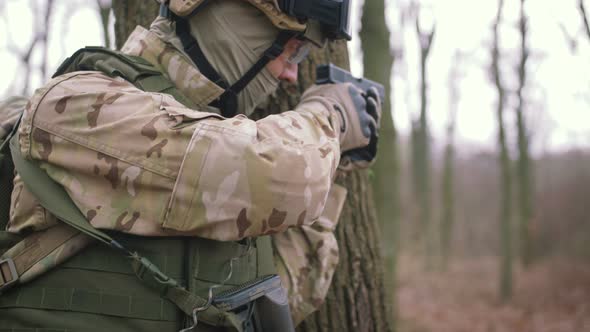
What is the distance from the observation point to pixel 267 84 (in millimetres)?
1967

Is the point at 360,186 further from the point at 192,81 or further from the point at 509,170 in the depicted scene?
the point at 509,170

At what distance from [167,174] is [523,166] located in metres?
14.4

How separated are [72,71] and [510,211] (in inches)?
442

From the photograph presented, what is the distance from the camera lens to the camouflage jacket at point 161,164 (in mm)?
1400

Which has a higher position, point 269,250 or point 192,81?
point 192,81

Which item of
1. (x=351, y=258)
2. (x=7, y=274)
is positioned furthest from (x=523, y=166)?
(x=7, y=274)

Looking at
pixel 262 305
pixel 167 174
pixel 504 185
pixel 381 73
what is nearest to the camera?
pixel 167 174

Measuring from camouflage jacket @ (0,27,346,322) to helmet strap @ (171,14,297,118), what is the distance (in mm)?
325

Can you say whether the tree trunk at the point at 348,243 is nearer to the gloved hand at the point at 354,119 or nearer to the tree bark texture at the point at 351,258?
the tree bark texture at the point at 351,258

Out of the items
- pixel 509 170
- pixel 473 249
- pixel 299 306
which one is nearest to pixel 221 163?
pixel 299 306

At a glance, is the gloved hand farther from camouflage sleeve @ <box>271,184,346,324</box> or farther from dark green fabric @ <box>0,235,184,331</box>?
dark green fabric @ <box>0,235,184,331</box>

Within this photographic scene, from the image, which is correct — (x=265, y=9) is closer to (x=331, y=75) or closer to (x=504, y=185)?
(x=331, y=75)

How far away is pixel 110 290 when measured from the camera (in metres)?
1.55

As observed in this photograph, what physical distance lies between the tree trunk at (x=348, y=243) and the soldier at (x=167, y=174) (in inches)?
27.1
